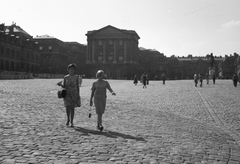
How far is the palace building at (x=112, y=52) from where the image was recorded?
9256 cm

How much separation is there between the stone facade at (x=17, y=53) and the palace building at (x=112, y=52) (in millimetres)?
20877

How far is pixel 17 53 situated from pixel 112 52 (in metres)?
35.3

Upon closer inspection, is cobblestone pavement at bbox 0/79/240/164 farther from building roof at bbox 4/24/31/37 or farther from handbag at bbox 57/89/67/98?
building roof at bbox 4/24/31/37

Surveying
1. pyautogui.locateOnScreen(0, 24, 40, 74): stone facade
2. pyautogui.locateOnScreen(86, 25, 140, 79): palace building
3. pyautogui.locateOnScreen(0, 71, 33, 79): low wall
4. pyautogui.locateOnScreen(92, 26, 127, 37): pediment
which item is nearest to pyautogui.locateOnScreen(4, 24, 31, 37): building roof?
pyautogui.locateOnScreen(0, 24, 40, 74): stone facade

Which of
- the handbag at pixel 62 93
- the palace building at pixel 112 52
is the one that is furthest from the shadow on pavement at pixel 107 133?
the palace building at pixel 112 52

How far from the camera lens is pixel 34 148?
5.54 metres

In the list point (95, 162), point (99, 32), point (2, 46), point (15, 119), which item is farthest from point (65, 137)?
point (99, 32)

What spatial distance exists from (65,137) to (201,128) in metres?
4.09

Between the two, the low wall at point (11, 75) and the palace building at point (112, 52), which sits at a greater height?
the palace building at point (112, 52)

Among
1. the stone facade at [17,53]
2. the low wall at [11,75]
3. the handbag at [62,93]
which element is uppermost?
the stone facade at [17,53]

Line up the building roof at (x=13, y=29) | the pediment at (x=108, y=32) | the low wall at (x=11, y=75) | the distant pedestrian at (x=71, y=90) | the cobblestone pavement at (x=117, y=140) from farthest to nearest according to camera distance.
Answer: the pediment at (x=108, y=32)
the building roof at (x=13, y=29)
the low wall at (x=11, y=75)
the distant pedestrian at (x=71, y=90)
the cobblestone pavement at (x=117, y=140)

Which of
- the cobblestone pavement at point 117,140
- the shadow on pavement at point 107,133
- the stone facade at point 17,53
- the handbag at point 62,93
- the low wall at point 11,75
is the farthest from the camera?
the stone facade at point 17,53

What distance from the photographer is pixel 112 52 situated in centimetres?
9519

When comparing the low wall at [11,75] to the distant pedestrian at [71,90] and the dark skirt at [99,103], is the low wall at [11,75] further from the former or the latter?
the dark skirt at [99,103]
